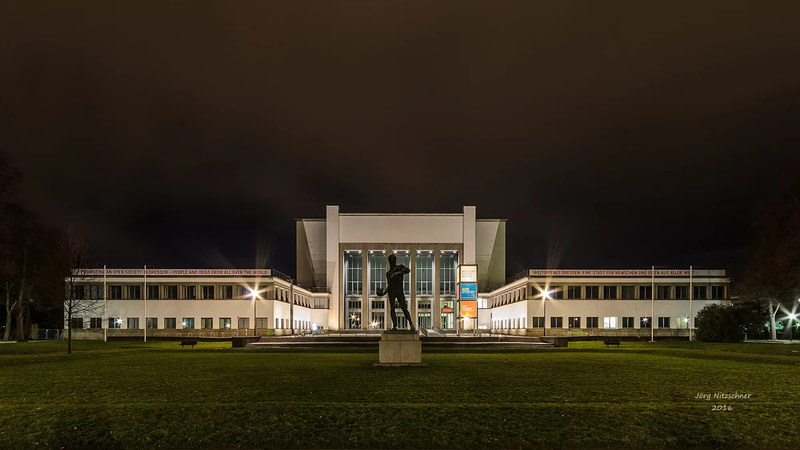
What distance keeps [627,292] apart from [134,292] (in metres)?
61.5

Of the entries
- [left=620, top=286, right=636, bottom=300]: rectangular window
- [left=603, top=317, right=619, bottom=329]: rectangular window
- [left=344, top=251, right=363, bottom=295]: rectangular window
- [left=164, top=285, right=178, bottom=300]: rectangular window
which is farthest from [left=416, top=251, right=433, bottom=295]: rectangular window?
[left=164, top=285, right=178, bottom=300]: rectangular window

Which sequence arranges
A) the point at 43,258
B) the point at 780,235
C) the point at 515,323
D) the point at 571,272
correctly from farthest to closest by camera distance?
the point at 515,323 → the point at 571,272 → the point at 780,235 → the point at 43,258

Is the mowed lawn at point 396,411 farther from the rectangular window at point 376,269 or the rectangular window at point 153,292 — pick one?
the rectangular window at point 376,269

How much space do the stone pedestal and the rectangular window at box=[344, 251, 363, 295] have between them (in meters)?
79.0

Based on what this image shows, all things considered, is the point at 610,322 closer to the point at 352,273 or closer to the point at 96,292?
the point at 352,273

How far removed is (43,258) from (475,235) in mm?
68984

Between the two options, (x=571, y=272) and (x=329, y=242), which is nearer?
(x=571, y=272)

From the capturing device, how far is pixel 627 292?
76875mm

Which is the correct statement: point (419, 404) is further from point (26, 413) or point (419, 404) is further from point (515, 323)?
point (515, 323)

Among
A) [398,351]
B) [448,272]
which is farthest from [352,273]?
[398,351]

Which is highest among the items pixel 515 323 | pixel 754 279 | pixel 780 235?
pixel 780 235

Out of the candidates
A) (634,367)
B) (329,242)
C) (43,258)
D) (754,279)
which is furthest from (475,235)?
(634,367)

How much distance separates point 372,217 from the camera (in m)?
101

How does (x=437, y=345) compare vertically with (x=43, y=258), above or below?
below
